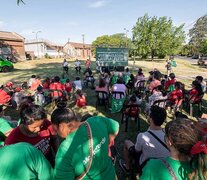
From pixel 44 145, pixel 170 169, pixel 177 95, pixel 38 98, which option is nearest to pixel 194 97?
pixel 177 95

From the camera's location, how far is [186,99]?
8477 mm

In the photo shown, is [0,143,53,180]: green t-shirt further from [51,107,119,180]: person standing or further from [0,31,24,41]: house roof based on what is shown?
[0,31,24,41]: house roof

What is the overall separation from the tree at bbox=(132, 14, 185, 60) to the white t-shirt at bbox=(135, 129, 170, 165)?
4210cm

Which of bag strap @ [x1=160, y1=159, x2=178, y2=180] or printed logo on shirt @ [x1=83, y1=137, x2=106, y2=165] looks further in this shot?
printed logo on shirt @ [x1=83, y1=137, x2=106, y2=165]

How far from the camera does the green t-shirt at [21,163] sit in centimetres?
160

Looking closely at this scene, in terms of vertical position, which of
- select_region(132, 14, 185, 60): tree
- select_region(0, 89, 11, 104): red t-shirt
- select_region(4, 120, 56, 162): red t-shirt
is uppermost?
select_region(132, 14, 185, 60): tree

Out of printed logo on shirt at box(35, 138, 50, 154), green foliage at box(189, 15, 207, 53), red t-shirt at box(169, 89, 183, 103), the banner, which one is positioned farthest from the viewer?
green foliage at box(189, 15, 207, 53)

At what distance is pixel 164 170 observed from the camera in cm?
163

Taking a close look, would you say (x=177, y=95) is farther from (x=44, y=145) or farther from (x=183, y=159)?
(x=183, y=159)

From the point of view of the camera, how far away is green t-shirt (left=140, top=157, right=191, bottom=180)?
1625 mm

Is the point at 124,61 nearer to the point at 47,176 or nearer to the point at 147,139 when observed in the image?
the point at 147,139

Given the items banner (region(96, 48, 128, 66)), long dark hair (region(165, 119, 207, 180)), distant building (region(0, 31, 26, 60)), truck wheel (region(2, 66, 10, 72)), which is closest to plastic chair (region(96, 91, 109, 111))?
long dark hair (region(165, 119, 207, 180))

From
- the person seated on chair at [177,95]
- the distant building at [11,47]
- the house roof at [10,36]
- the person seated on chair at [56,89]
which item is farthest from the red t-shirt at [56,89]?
the house roof at [10,36]

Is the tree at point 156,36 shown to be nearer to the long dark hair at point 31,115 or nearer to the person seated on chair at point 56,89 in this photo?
the person seated on chair at point 56,89
